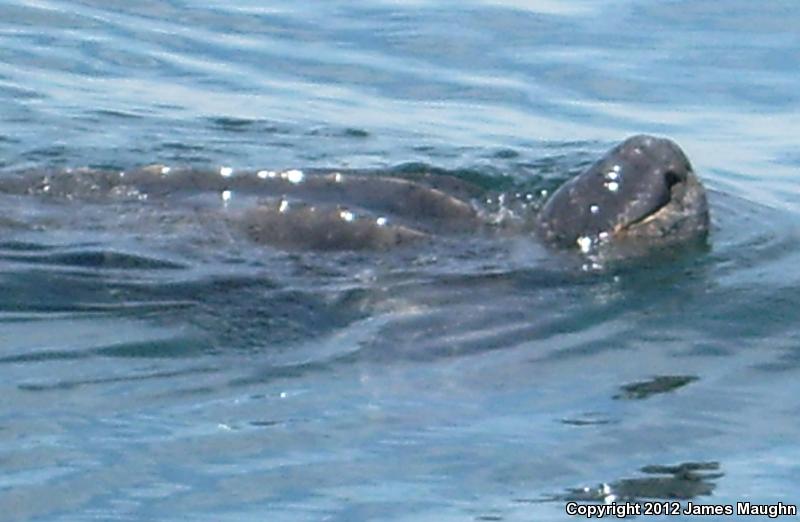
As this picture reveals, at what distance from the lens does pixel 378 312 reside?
7754 mm

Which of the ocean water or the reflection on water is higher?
the ocean water

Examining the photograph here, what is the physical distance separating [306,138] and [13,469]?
13.6 ft

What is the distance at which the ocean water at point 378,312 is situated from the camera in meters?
6.45

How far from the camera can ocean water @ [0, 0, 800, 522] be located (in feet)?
21.1

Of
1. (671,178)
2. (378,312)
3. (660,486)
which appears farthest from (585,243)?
(660,486)

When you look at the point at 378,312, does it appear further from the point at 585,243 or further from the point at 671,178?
the point at 671,178

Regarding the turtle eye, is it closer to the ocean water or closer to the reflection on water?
the ocean water

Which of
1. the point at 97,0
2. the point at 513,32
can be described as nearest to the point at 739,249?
the point at 513,32

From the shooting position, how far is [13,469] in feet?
Answer: 21.0

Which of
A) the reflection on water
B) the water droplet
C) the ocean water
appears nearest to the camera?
the reflection on water

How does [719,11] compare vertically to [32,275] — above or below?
above

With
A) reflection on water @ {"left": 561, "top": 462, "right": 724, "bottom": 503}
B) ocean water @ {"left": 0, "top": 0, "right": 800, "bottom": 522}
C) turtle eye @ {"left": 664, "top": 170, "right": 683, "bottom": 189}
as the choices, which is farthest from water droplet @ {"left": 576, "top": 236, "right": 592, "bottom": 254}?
reflection on water @ {"left": 561, "top": 462, "right": 724, "bottom": 503}

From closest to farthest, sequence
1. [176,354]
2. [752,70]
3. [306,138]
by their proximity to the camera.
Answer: [176,354] → [306,138] → [752,70]

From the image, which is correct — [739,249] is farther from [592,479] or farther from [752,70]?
[752,70]
